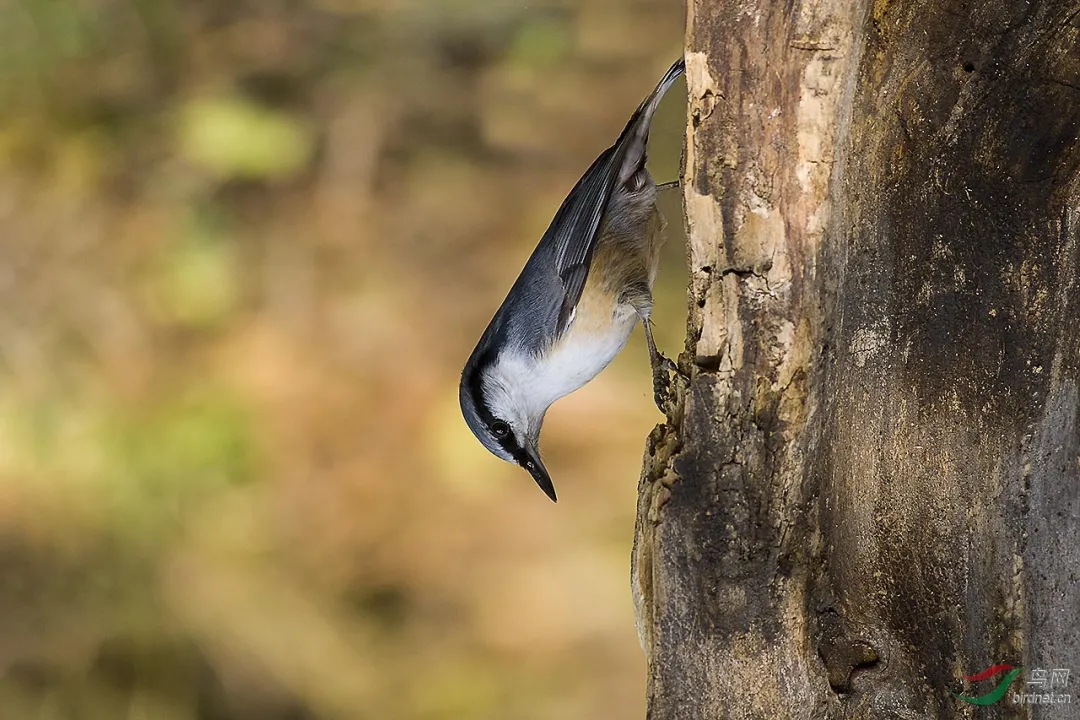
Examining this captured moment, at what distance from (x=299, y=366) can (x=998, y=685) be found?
2.95m

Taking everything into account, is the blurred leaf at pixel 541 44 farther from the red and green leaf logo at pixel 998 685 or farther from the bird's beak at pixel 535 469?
the red and green leaf logo at pixel 998 685

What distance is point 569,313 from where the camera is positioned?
7.43 ft

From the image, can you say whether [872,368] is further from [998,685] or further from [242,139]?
[242,139]

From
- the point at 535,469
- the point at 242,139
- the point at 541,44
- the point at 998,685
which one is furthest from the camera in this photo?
the point at 541,44

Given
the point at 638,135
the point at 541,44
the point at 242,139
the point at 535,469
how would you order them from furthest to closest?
the point at 541,44
the point at 242,139
the point at 535,469
the point at 638,135

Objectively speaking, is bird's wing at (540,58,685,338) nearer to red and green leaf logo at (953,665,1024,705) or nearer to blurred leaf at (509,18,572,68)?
red and green leaf logo at (953,665,1024,705)

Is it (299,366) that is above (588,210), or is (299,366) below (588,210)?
above

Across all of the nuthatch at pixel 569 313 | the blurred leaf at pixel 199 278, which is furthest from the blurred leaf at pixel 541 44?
the nuthatch at pixel 569 313

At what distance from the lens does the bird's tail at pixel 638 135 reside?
6.95 ft

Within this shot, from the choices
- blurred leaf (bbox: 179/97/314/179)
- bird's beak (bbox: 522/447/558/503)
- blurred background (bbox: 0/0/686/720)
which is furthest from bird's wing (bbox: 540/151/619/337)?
blurred leaf (bbox: 179/97/314/179)

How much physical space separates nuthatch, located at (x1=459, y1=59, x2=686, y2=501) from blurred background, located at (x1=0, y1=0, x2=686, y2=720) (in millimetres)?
992

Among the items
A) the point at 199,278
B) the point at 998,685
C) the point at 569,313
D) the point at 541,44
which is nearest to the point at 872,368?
the point at 998,685

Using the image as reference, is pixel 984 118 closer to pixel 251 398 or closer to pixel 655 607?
pixel 655 607

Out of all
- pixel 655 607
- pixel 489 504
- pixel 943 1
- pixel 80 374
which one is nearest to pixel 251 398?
pixel 80 374
